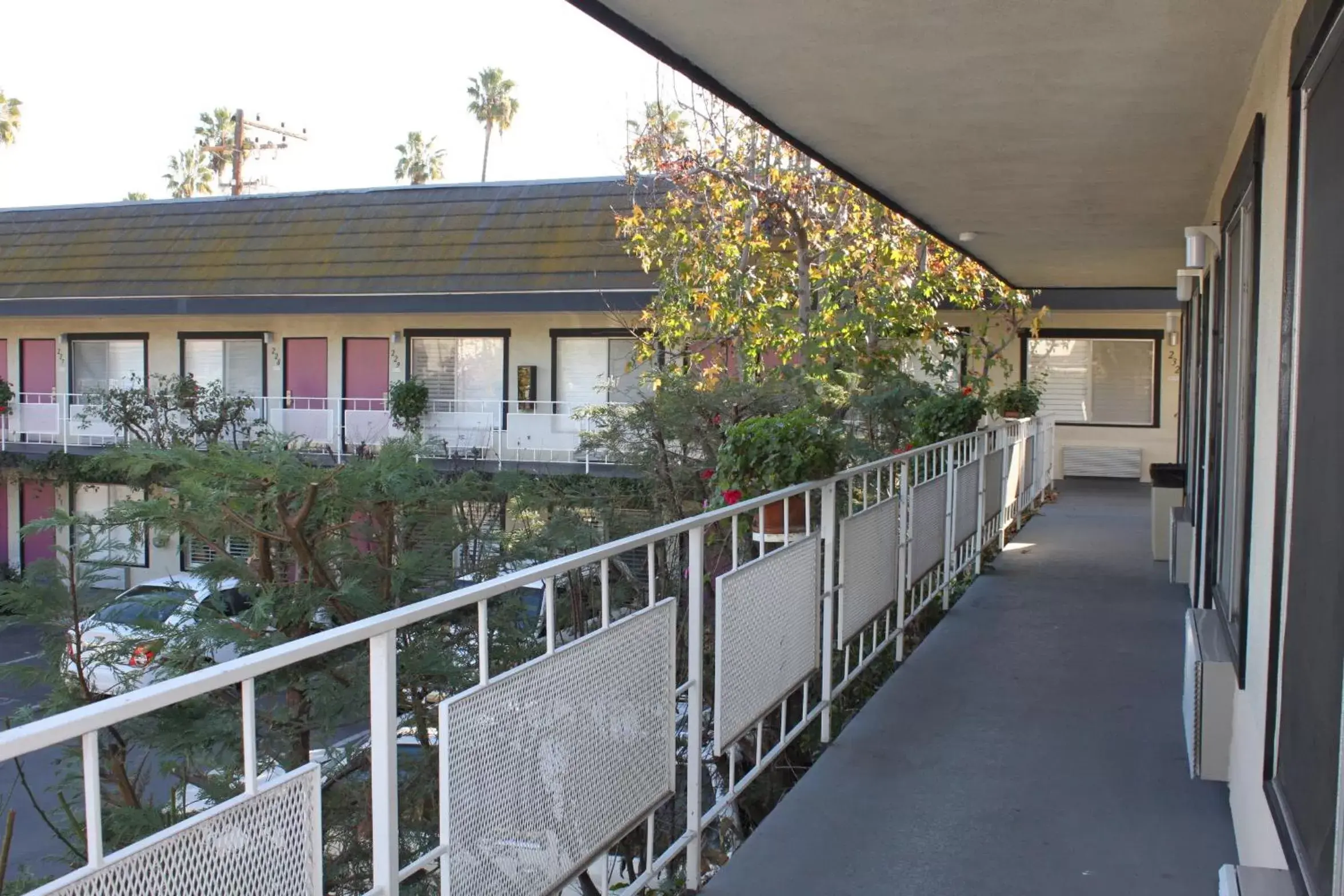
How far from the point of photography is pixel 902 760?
4.75 meters

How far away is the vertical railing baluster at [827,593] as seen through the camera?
485cm

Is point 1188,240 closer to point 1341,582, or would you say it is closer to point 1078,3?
point 1078,3

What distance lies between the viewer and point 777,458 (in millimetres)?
5285

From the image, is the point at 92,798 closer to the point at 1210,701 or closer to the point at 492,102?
the point at 1210,701

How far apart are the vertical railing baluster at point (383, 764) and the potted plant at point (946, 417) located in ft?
23.3

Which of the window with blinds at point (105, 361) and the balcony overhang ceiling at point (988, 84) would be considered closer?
the balcony overhang ceiling at point (988, 84)

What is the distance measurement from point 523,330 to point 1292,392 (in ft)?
56.0

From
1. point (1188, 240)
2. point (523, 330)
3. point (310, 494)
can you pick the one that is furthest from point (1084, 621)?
point (523, 330)

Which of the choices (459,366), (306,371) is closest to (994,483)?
(459,366)

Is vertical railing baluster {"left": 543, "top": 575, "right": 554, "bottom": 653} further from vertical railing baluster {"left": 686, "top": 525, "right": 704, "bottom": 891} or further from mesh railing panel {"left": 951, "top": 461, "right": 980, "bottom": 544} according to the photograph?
mesh railing panel {"left": 951, "top": 461, "right": 980, "bottom": 544}

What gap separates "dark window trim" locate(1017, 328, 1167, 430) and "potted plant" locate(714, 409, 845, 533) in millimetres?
13069

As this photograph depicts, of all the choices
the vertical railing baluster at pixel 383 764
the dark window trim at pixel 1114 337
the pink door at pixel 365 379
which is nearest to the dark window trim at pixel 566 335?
the pink door at pixel 365 379

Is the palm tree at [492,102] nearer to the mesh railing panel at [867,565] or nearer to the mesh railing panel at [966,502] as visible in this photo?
the mesh railing panel at [966,502]

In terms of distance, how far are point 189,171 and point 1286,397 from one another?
5105 centimetres
